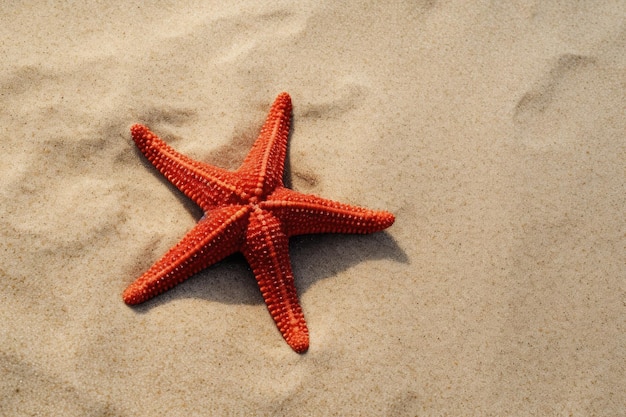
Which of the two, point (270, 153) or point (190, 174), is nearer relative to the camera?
point (190, 174)

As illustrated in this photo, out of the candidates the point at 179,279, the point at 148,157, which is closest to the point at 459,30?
the point at 148,157

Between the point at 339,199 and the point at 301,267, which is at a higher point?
the point at 339,199

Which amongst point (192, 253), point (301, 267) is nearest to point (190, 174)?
point (192, 253)

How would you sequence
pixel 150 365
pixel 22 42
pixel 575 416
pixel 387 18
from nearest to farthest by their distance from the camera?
pixel 150 365 < pixel 575 416 < pixel 22 42 < pixel 387 18

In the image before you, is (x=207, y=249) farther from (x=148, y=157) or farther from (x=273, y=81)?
(x=273, y=81)

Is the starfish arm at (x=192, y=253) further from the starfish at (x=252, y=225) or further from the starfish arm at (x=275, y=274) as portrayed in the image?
the starfish arm at (x=275, y=274)

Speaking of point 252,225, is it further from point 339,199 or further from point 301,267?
point 339,199
